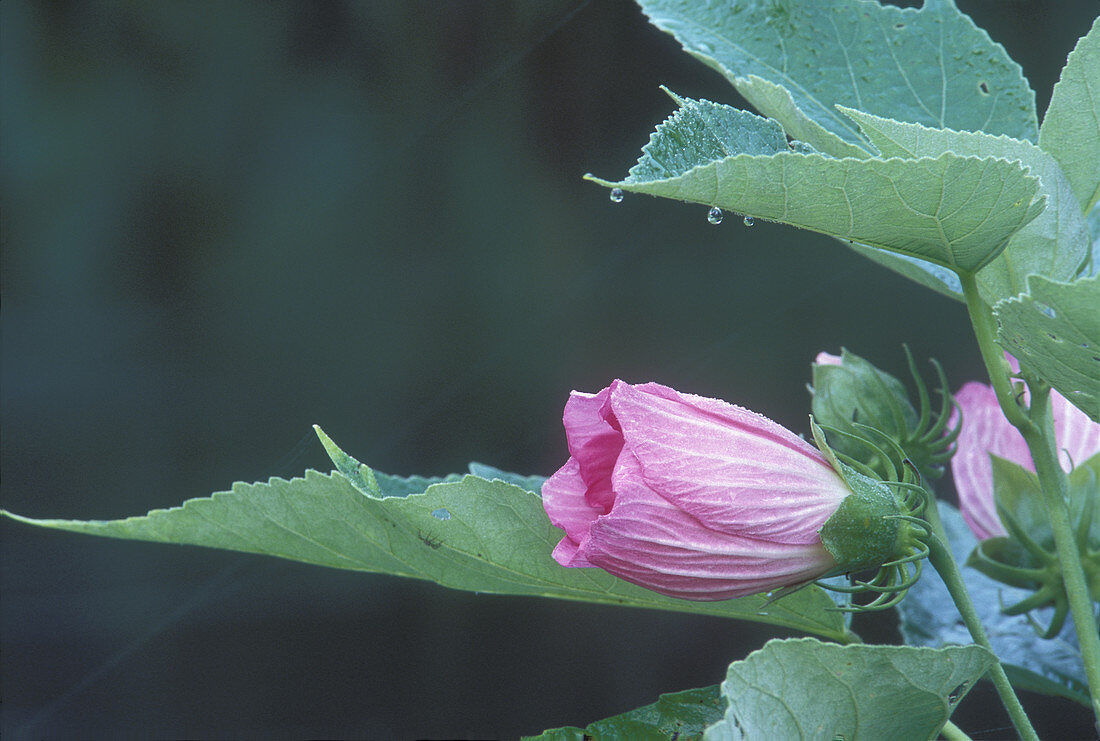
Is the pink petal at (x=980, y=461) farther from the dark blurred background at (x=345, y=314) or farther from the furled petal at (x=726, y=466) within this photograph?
the dark blurred background at (x=345, y=314)

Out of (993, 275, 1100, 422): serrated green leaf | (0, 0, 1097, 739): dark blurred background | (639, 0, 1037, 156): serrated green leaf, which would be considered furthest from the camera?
(0, 0, 1097, 739): dark blurred background

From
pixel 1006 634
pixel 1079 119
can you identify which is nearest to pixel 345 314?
pixel 1006 634

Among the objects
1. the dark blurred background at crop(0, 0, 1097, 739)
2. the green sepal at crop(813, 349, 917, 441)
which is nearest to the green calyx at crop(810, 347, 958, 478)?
the green sepal at crop(813, 349, 917, 441)

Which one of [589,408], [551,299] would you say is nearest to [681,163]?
[589,408]

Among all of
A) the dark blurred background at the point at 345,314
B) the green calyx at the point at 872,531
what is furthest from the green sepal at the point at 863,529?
the dark blurred background at the point at 345,314

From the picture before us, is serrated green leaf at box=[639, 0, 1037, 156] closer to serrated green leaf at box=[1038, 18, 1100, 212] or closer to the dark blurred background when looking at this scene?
serrated green leaf at box=[1038, 18, 1100, 212]

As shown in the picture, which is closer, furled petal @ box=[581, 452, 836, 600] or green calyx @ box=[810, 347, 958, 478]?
furled petal @ box=[581, 452, 836, 600]

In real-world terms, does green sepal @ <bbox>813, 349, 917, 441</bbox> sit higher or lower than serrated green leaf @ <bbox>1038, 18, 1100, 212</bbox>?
lower
